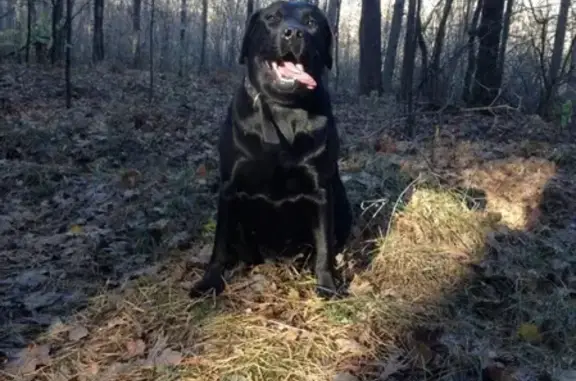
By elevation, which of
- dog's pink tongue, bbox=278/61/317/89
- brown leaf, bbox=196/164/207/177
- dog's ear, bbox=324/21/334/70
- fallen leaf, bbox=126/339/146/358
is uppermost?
dog's ear, bbox=324/21/334/70

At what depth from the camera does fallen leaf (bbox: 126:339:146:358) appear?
8.99ft

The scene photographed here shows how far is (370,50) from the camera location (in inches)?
645

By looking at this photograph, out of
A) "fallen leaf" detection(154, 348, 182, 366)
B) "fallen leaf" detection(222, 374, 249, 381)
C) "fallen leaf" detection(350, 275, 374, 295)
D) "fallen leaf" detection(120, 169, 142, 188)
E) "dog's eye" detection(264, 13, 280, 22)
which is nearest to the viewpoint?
"fallen leaf" detection(222, 374, 249, 381)

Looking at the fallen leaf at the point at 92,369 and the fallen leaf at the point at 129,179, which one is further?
the fallen leaf at the point at 129,179

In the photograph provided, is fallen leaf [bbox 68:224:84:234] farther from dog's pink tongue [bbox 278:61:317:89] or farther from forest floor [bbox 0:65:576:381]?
dog's pink tongue [bbox 278:61:317:89]

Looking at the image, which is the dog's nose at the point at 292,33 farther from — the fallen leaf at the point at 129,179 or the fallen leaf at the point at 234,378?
the fallen leaf at the point at 129,179

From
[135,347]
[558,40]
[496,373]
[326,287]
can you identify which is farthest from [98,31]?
[496,373]

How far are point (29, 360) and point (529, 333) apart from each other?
2.20 meters

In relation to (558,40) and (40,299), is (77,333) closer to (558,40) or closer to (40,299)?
(40,299)

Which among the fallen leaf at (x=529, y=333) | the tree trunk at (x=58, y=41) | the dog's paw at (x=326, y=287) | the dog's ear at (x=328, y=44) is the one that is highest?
the tree trunk at (x=58, y=41)

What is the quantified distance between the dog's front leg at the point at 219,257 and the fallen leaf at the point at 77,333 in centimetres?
52

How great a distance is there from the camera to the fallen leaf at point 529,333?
2.92 metres

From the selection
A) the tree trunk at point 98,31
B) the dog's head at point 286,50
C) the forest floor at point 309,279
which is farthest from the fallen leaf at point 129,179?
the tree trunk at point 98,31

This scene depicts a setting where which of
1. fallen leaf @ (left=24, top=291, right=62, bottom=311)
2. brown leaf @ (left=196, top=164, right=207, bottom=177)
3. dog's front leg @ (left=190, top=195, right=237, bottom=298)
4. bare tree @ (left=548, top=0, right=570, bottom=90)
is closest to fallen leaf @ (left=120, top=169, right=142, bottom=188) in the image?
brown leaf @ (left=196, top=164, right=207, bottom=177)
